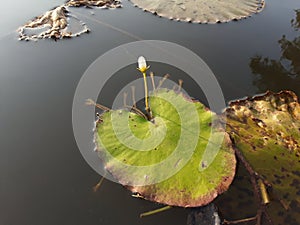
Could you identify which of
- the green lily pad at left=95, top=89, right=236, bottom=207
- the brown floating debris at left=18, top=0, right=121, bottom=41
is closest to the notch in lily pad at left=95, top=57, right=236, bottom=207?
the green lily pad at left=95, top=89, right=236, bottom=207

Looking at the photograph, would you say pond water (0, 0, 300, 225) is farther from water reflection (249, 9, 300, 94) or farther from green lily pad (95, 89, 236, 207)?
green lily pad (95, 89, 236, 207)

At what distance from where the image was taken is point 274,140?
1.93 m

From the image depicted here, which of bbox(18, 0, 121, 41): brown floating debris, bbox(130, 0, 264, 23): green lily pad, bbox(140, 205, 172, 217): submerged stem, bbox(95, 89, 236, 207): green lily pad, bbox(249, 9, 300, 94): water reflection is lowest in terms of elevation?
bbox(140, 205, 172, 217): submerged stem

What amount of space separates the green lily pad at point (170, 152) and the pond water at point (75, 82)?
113 mm

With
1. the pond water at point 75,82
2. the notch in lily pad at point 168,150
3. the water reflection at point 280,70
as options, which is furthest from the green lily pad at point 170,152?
the water reflection at point 280,70

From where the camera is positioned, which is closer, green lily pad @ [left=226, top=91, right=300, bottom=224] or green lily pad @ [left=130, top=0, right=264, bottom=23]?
green lily pad @ [left=226, top=91, right=300, bottom=224]

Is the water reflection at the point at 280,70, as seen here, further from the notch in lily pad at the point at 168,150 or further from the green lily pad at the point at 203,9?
the notch in lily pad at the point at 168,150

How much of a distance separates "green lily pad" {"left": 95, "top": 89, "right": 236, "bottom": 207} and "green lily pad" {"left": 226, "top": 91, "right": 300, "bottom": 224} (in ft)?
0.53

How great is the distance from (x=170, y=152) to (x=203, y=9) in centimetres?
217

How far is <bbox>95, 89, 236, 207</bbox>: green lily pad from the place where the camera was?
171cm

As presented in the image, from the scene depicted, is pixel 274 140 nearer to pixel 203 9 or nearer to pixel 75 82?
pixel 75 82

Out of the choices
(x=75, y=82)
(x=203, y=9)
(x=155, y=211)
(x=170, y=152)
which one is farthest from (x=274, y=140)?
(x=203, y=9)

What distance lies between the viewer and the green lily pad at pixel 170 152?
1712 millimetres

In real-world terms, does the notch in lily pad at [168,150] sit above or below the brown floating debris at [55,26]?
below
